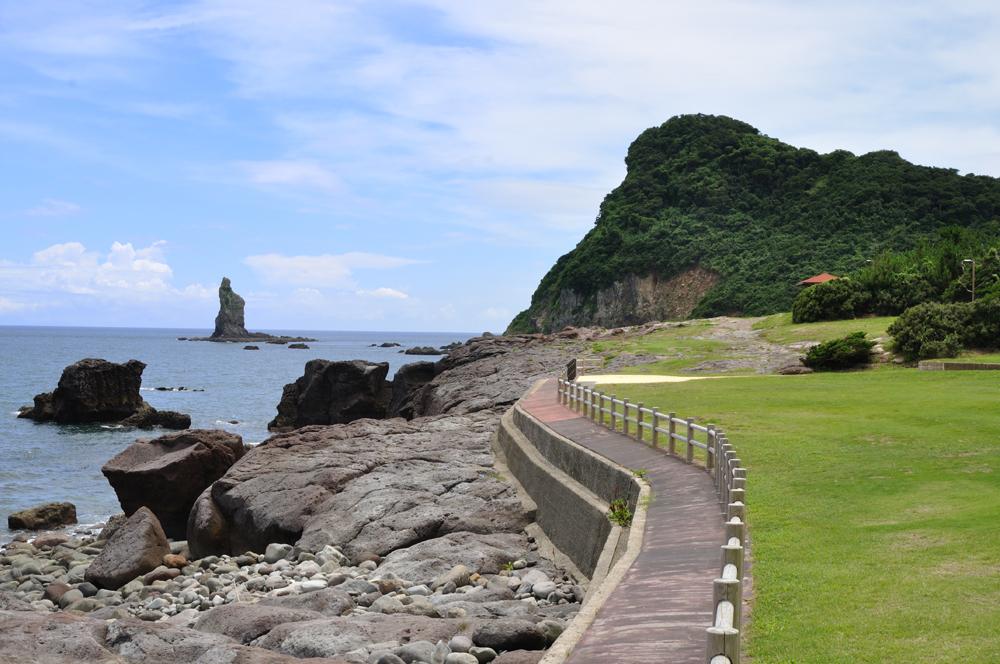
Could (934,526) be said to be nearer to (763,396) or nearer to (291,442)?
(763,396)

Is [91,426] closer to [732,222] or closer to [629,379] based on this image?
[629,379]

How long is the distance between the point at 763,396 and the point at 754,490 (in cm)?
1657

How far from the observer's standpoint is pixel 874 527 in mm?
13562

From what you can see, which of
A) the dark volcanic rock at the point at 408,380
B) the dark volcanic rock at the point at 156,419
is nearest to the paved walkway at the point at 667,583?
the dark volcanic rock at the point at 408,380

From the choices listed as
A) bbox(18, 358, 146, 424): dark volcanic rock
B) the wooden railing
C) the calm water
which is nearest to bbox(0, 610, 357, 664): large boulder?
the wooden railing

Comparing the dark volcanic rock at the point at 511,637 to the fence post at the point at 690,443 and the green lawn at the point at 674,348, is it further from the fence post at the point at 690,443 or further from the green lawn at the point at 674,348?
the green lawn at the point at 674,348

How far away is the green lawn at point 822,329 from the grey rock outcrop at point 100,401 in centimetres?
3905

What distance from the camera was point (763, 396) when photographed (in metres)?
32.9

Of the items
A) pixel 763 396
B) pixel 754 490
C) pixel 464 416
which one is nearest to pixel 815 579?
pixel 754 490

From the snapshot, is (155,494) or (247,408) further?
(247,408)

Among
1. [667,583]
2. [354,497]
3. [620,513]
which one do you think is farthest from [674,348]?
[667,583]

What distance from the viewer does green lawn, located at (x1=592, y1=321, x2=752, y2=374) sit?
5257 centimetres

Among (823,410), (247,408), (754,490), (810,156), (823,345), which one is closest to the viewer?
(754,490)

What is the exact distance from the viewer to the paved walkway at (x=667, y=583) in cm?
913
